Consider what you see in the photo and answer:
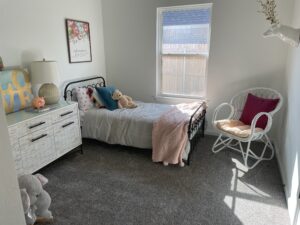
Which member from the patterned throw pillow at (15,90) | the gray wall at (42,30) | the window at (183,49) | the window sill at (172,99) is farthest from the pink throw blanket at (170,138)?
the gray wall at (42,30)

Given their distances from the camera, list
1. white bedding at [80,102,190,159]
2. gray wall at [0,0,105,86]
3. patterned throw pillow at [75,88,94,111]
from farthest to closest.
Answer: patterned throw pillow at [75,88,94,111] < white bedding at [80,102,190,159] < gray wall at [0,0,105,86]

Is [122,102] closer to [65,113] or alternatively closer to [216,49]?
[65,113]

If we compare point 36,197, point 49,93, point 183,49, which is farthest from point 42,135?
point 183,49

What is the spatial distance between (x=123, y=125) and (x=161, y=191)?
1187mm

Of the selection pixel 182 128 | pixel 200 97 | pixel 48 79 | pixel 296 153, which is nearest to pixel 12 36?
pixel 48 79

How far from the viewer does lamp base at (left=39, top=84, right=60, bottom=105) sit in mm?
2895

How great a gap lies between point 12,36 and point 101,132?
5.51 ft

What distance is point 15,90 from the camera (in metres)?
2.71

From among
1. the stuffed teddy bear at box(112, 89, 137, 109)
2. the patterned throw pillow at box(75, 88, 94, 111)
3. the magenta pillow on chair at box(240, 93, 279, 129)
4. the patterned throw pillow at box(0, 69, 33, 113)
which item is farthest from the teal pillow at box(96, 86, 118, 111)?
the magenta pillow on chair at box(240, 93, 279, 129)

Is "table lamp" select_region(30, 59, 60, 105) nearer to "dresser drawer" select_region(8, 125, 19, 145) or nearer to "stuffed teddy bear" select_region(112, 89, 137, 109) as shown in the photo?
"dresser drawer" select_region(8, 125, 19, 145)

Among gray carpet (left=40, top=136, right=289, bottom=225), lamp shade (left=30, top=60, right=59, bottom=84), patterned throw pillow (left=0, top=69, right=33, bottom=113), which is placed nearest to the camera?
gray carpet (left=40, top=136, right=289, bottom=225)

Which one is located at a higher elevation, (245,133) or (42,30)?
(42,30)

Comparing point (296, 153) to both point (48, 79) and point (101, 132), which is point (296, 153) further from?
point (48, 79)

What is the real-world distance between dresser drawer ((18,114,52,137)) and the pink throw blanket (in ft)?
4.27
